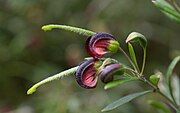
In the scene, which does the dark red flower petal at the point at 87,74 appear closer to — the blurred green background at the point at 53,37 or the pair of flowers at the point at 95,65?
the pair of flowers at the point at 95,65

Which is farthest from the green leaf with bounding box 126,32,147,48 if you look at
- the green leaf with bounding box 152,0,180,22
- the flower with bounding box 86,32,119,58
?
the green leaf with bounding box 152,0,180,22

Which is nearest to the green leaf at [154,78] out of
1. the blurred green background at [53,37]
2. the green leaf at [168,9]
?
the green leaf at [168,9]

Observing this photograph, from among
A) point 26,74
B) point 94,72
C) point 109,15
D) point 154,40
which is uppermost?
point 94,72

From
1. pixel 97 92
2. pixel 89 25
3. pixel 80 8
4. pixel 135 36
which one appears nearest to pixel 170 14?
pixel 135 36

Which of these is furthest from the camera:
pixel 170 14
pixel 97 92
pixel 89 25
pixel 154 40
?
pixel 154 40

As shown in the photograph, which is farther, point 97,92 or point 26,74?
point 26,74

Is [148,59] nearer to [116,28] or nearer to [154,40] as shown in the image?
[154,40]

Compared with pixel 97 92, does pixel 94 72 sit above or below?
above

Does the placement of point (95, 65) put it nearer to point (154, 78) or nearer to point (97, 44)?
point (97, 44)
